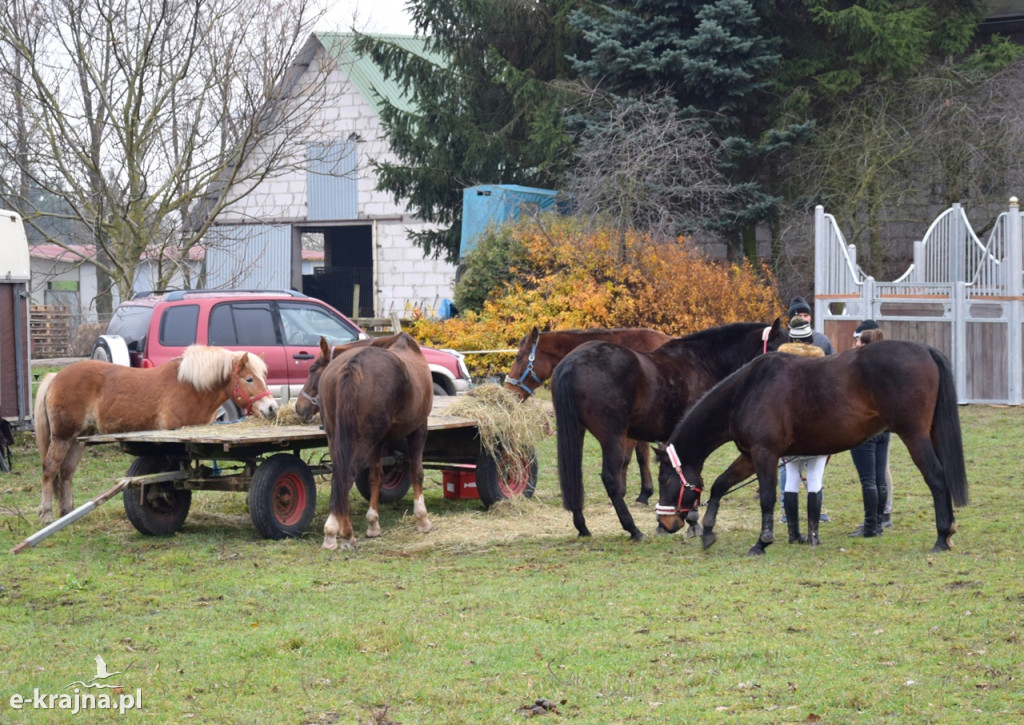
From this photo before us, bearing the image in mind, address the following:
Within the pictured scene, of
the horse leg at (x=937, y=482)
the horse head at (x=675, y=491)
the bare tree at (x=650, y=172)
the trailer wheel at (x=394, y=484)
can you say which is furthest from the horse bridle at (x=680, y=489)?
the bare tree at (x=650, y=172)

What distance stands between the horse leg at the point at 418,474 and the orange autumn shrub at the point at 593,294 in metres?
10.1

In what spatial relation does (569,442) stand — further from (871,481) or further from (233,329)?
(233,329)

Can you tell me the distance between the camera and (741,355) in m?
9.79

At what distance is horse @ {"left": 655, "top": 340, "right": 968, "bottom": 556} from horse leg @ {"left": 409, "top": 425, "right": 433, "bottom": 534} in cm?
228

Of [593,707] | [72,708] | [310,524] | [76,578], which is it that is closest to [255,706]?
[72,708]

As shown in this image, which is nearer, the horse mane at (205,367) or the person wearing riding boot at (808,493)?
the person wearing riding boot at (808,493)

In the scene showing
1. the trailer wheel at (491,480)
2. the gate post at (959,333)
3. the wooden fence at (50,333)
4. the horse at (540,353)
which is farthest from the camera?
the wooden fence at (50,333)

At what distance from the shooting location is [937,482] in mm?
8273

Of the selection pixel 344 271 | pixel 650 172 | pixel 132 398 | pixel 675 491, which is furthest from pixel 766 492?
pixel 344 271

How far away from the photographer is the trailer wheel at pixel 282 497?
937 cm

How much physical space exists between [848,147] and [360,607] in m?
18.9

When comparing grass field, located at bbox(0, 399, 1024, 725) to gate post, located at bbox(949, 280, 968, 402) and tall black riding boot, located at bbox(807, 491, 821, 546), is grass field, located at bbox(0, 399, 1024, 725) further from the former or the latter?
gate post, located at bbox(949, 280, 968, 402)

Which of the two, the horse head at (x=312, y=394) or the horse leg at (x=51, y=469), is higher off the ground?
the horse head at (x=312, y=394)

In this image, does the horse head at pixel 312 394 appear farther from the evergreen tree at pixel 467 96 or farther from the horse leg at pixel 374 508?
the evergreen tree at pixel 467 96
